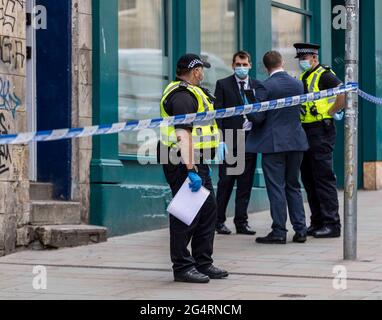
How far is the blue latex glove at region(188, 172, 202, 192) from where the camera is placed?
828cm

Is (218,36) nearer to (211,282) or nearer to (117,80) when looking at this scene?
(117,80)

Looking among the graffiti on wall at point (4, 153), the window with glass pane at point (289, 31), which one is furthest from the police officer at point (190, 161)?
the window with glass pane at point (289, 31)

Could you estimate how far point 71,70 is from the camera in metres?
11.4

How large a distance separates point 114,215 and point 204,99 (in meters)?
3.33

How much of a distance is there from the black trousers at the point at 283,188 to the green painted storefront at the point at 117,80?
5.76ft

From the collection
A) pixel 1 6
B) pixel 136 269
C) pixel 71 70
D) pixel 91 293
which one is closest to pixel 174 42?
pixel 71 70

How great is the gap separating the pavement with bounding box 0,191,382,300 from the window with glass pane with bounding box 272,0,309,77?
438 cm

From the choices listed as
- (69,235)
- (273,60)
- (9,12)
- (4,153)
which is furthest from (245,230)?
(9,12)

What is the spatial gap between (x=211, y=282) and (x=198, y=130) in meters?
1.26

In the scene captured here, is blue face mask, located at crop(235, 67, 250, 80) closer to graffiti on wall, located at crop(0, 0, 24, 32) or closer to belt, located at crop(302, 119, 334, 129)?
belt, located at crop(302, 119, 334, 129)

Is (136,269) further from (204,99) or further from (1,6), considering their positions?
(1,6)

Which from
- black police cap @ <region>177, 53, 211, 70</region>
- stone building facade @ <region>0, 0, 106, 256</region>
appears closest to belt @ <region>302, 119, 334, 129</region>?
stone building facade @ <region>0, 0, 106, 256</region>

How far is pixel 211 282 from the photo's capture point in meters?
8.62

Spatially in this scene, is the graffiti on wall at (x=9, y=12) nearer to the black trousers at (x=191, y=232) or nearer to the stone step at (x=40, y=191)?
the stone step at (x=40, y=191)
